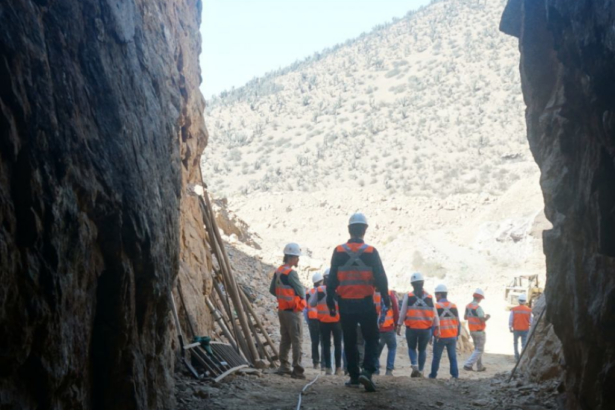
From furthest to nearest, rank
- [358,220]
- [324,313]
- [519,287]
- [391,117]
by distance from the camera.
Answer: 1. [391,117]
2. [519,287]
3. [324,313]
4. [358,220]

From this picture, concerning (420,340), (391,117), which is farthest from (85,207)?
(391,117)

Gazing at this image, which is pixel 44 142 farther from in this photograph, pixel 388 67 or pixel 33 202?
pixel 388 67

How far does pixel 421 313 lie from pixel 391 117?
4682cm

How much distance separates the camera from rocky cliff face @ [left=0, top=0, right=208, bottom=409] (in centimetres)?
400

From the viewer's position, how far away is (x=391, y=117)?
190 ft

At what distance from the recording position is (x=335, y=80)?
6862cm

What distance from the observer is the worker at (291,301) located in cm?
1076

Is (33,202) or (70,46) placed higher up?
(70,46)

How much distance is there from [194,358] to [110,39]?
4.91m

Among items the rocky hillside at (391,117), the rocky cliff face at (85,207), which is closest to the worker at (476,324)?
the rocky cliff face at (85,207)

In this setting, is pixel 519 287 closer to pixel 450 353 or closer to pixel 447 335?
pixel 450 353

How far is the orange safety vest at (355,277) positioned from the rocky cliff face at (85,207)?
2414 mm

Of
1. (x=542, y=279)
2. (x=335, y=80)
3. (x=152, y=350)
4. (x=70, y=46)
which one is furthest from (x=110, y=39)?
(x=335, y=80)

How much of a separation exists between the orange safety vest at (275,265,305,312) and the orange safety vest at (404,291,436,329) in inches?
94.4
